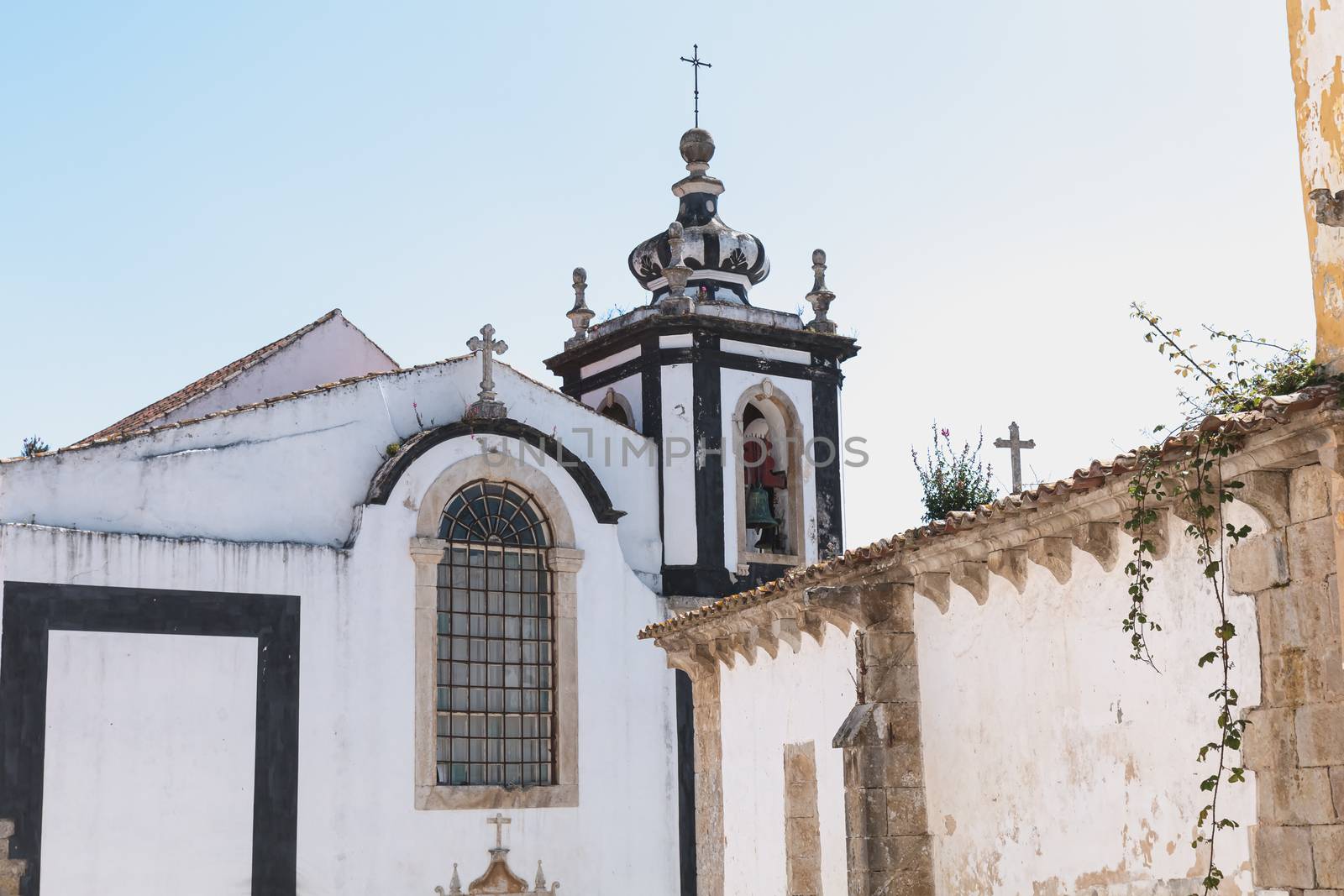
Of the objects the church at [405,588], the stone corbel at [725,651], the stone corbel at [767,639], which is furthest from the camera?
the church at [405,588]

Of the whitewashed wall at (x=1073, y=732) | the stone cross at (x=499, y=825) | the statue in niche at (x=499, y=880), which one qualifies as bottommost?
the statue in niche at (x=499, y=880)

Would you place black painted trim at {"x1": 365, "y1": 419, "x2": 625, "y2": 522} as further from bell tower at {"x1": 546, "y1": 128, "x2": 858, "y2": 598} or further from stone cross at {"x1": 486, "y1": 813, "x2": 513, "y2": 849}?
stone cross at {"x1": 486, "y1": 813, "x2": 513, "y2": 849}

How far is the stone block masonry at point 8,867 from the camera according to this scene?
14.2 metres

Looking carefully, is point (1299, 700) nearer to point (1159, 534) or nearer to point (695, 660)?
point (1159, 534)

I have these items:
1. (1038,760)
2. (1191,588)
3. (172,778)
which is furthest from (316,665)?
(1191,588)

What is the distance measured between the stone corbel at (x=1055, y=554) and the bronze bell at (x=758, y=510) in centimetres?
1027

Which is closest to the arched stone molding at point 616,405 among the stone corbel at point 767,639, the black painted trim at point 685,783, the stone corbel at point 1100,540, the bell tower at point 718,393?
the bell tower at point 718,393

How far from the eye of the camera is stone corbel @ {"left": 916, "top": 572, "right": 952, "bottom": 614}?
9.95m

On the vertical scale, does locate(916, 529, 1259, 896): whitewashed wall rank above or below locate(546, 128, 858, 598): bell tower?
below

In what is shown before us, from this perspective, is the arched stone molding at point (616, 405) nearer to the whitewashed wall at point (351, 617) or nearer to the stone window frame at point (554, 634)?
the whitewashed wall at point (351, 617)

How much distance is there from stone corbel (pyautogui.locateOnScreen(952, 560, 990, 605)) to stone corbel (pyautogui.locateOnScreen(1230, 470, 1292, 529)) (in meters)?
2.70

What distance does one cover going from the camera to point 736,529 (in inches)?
734

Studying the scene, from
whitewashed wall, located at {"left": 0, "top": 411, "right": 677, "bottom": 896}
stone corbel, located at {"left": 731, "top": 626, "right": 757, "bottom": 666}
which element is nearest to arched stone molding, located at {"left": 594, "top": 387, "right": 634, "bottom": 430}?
whitewashed wall, located at {"left": 0, "top": 411, "right": 677, "bottom": 896}

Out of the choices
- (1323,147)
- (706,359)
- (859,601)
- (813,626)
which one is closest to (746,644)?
(813,626)
